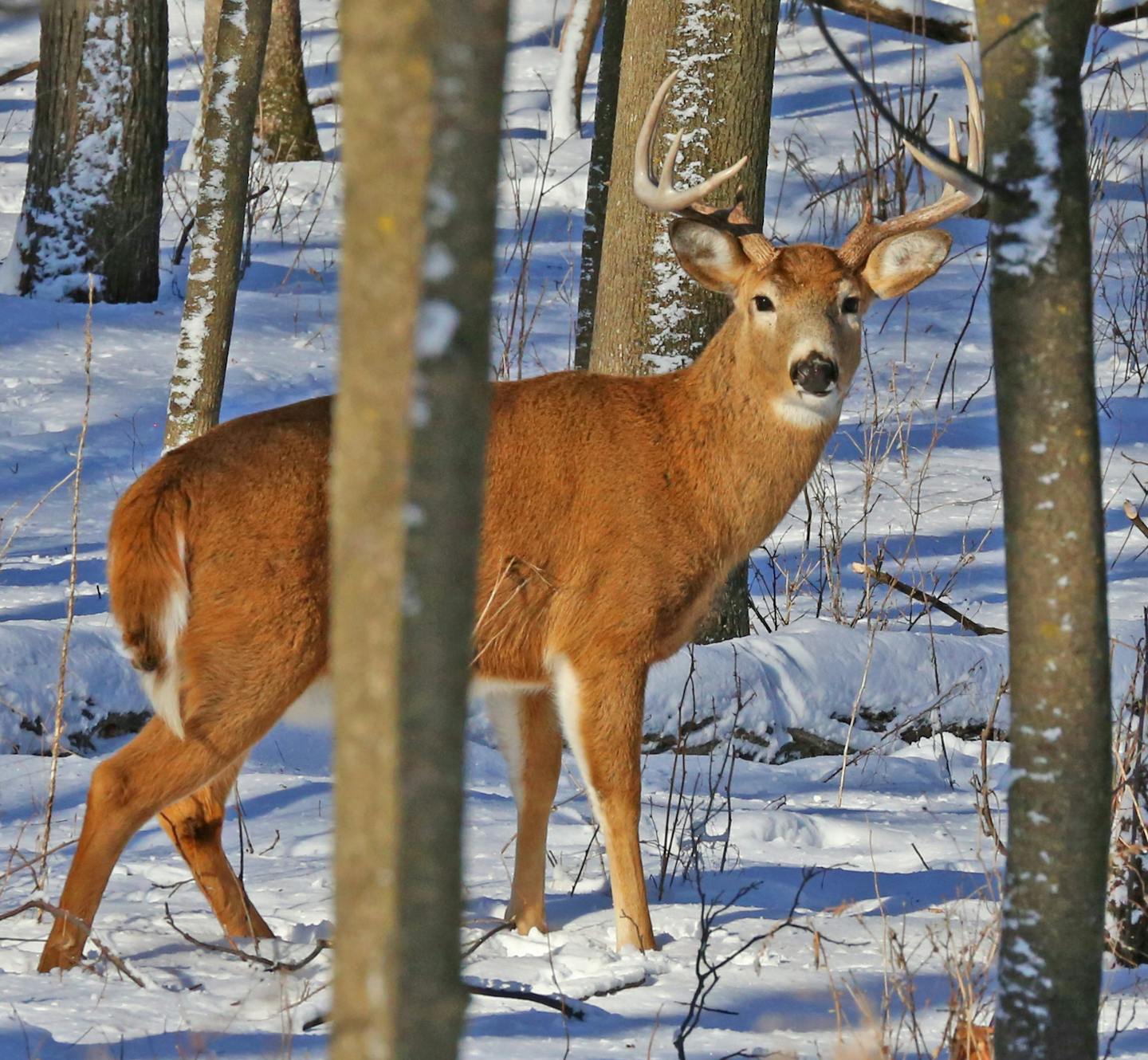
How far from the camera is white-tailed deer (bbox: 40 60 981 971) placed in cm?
415

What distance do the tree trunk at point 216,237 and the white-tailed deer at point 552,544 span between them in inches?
Result: 96.3

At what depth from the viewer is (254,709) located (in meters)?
4.17

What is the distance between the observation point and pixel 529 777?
4895mm

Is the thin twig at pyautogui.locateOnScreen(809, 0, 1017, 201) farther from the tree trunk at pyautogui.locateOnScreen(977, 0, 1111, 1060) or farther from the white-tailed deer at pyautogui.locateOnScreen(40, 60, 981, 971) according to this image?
the white-tailed deer at pyautogui.locateOnScreen(40, 60, 981, 971)

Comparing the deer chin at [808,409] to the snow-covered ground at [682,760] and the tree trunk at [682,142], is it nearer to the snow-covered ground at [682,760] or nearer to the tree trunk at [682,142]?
the snow-covered ground at [682,760]

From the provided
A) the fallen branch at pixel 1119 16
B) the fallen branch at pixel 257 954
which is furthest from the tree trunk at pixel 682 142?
the fallen branch at pixel 1119 16

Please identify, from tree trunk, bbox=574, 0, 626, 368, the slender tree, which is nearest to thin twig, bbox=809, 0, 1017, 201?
tree trunk, bbox=574, 0, 626, 368

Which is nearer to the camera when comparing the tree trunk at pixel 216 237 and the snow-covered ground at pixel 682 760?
the snow-covered ground at pixel 682 760

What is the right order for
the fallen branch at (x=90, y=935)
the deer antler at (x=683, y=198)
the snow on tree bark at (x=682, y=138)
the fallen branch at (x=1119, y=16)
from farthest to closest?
1. the fallen branch at (x=1119, y=16)
2. the snow on tree bark at (x=682, y=138)
3. the deer antler at (x=683, y=198)
4. the fallen branch at (x=90, y=935)

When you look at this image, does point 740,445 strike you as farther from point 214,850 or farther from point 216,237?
point 216,237

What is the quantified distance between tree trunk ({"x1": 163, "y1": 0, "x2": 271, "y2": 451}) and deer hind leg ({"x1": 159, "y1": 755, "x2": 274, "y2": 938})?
2.72 metres

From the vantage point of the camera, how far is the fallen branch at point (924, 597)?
7.01 metres

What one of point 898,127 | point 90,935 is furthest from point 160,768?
point 898,127

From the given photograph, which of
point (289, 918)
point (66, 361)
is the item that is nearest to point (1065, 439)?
point (289, 918)
